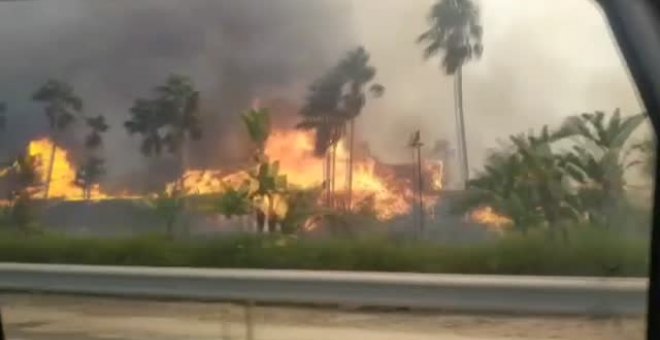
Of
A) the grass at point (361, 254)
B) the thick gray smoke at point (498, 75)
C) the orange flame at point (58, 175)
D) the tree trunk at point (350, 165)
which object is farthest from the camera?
the orange flame at point (58, 175)

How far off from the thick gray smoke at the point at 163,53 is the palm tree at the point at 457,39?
0.65 ft

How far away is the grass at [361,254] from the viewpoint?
224 cm

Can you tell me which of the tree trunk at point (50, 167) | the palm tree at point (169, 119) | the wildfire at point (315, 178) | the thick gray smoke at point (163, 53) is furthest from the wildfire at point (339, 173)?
the tree trunk at point (50, 167)

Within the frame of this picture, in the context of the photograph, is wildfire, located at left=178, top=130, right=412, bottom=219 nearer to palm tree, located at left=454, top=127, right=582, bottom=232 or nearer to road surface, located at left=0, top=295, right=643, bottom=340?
palm tree, located at left=454, top=127, right=582, bottom=232

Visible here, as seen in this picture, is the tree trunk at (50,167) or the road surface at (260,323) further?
the tree trunk at (50,167)

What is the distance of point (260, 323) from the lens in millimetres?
2475

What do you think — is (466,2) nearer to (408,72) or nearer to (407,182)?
(408,72)

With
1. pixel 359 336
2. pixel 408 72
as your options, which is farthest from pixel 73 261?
pixel 408 72

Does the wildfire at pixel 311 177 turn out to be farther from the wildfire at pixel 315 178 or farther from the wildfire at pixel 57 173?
the wildfire at pixel 57 173

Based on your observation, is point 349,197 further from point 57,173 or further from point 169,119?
point 57,173

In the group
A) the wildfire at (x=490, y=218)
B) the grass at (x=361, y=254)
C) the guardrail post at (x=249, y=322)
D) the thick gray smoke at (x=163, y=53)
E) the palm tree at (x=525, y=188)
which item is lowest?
the guardrail post at (x=249, y=322)

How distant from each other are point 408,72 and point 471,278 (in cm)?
49

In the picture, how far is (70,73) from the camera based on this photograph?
2.55 metres

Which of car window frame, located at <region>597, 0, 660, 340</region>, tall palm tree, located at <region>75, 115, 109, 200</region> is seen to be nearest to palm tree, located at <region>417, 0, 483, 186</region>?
car window frame, located at <region>597, 0, 660, 340</region>
